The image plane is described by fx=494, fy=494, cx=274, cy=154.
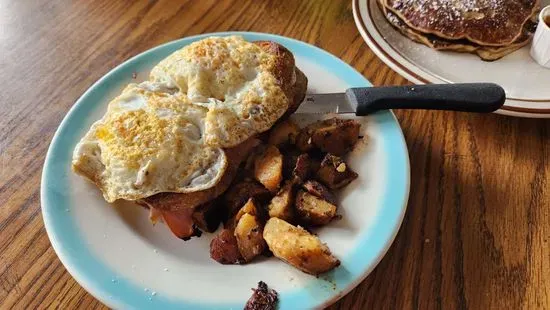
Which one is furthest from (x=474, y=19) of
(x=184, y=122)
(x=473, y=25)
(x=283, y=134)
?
(x=184, y=122)

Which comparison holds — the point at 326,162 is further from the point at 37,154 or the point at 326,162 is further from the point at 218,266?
the point at 37,154

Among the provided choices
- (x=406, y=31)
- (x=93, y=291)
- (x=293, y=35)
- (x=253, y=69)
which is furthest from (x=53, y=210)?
(x=406, y=31)

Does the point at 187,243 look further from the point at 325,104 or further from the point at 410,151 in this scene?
the point at 410,151

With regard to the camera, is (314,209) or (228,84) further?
(228,84)

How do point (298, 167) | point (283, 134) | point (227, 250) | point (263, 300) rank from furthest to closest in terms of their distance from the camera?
point (283, 134) → point (298, 167) → point (227, 250) → point (263, 300)

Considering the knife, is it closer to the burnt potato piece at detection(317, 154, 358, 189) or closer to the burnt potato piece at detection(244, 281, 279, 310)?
the burnt potato piece at detection(317, 154, 358, 189)

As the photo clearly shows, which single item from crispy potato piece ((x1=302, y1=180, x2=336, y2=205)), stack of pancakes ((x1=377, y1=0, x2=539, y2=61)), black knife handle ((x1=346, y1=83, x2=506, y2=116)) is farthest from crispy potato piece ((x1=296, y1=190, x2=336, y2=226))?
stack of pancakes ((x1=377, y1=0, x2=539, y2=61))
